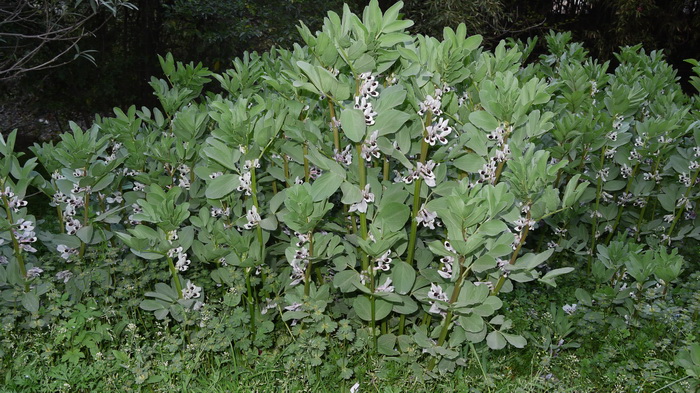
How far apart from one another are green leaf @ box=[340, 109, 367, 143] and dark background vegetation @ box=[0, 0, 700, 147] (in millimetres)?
5685

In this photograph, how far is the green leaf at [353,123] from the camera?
2074 mm

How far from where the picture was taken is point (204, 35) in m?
7.71

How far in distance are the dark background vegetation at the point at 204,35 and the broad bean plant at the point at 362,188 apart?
4.66 meters

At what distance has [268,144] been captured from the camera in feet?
7.74

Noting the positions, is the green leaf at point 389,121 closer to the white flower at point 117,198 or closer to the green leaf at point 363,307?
the green leaf at point 363,307

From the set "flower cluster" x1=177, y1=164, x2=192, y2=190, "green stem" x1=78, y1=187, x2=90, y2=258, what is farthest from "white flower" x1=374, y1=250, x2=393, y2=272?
"green stem" x1=78, y1=187, x2=90, y2=258

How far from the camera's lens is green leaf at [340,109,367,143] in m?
2.07

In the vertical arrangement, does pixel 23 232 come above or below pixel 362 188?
below

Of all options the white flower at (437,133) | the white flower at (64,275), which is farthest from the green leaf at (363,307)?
the white flower at (64,275)

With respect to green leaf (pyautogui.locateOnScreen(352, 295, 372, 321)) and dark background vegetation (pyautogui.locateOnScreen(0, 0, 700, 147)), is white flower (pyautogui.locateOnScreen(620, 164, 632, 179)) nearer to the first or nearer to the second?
green leaf (pyautogui.locateOnScreen(352, 295, 372, 321))

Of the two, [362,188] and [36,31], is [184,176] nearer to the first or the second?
[362,188]

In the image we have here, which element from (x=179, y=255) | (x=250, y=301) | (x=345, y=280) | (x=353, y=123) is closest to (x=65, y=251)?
(x=179, y=255)

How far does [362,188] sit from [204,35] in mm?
6101

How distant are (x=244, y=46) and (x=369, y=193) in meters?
6.76
